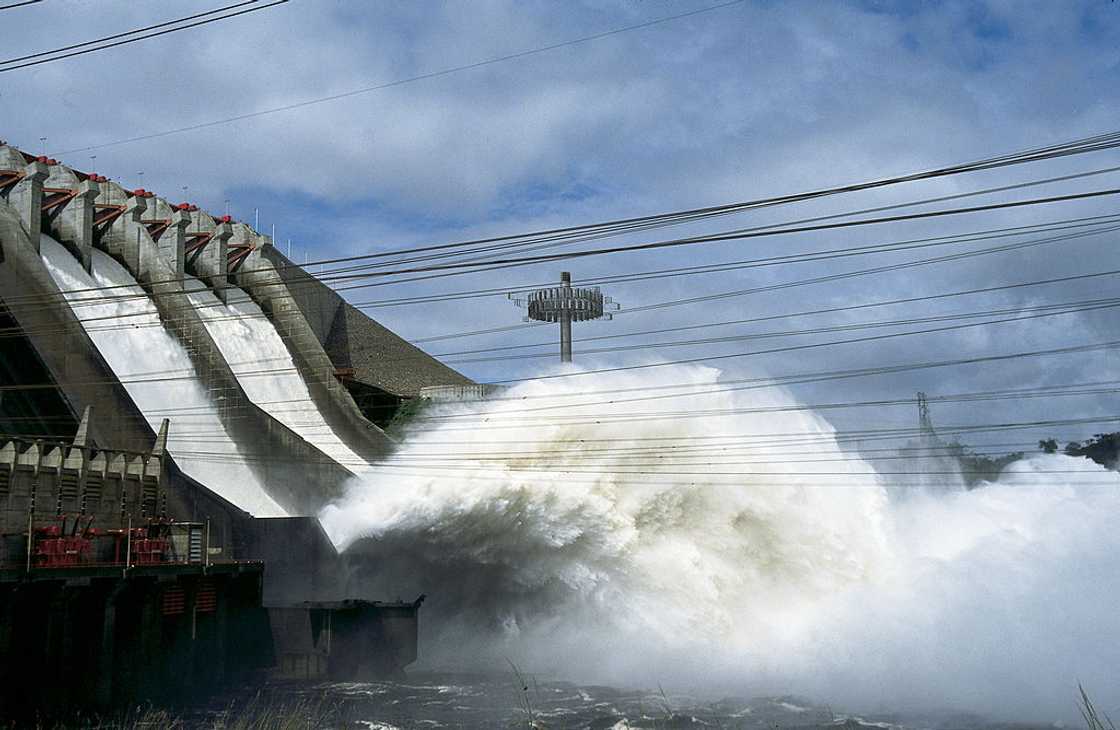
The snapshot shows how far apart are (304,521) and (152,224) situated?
23.5 m

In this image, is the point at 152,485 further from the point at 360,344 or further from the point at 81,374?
the point at 360,344

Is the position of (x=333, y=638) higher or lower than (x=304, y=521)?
lower

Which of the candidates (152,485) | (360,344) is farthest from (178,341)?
(360,344)

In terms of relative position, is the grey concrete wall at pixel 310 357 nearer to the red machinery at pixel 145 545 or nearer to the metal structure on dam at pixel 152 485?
the metal structure on dam at pixel 152 485

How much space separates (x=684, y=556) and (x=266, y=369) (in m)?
25.5

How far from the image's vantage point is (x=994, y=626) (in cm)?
3006

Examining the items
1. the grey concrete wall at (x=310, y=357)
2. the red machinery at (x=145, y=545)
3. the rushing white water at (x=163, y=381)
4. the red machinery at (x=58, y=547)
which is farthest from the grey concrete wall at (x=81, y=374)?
the grey concrete wall at (x=310, y=357)

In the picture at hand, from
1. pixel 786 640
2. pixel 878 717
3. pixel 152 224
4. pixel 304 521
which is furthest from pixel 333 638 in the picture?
pixel 152 224

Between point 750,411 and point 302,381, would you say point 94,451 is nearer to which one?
point 302,381

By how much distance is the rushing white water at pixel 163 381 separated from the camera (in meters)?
43.6

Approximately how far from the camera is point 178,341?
46.9 metres

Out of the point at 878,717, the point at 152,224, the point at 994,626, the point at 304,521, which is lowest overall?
the point at 878,717

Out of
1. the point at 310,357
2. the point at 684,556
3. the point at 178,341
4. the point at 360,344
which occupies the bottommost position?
the point at 684,556

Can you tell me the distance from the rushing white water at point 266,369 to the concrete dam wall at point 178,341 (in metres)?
0.07
